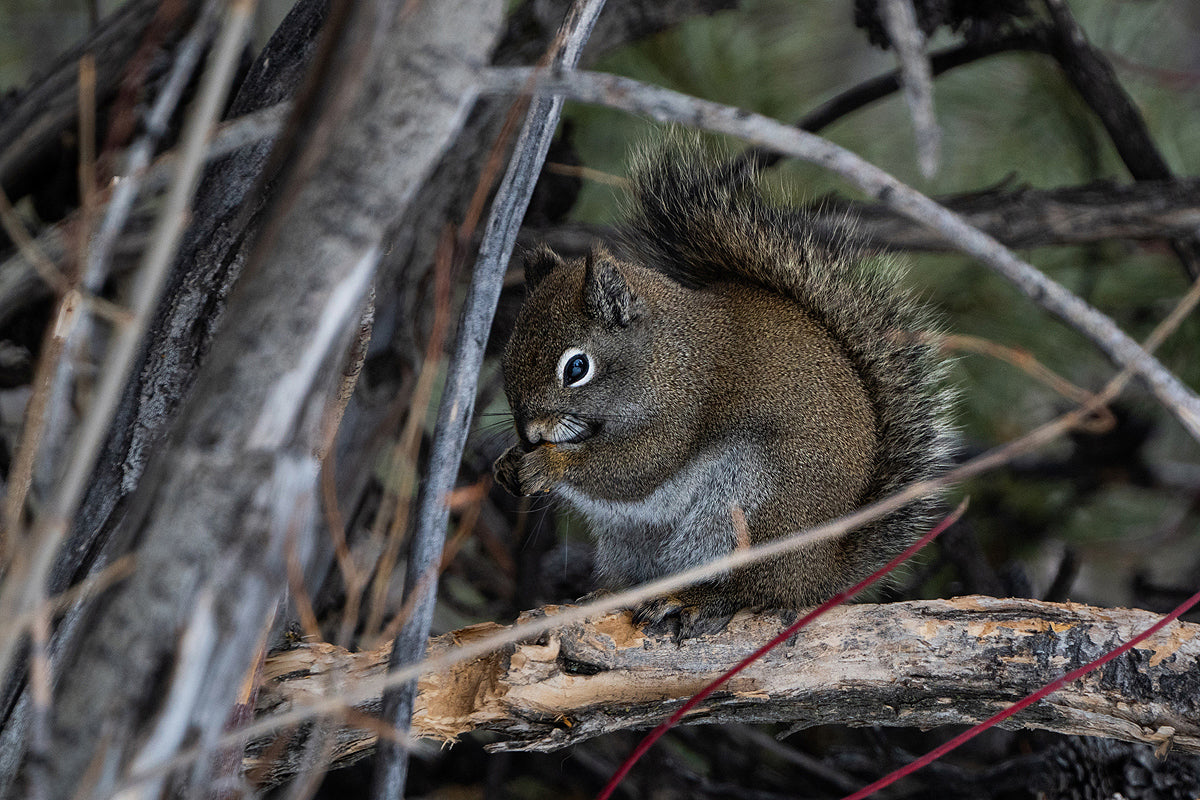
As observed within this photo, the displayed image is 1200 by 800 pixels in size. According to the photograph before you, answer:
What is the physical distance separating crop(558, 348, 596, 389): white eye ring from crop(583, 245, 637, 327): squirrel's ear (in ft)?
0.17

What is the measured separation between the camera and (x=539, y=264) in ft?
4.29

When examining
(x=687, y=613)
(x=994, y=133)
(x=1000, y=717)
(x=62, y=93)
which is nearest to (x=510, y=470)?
(x=687, y=613)

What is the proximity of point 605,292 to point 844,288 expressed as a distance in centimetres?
32

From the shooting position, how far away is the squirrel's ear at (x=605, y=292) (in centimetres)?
114

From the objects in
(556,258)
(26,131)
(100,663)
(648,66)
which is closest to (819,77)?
(648,66)

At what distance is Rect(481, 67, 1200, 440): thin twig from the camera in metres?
0.55

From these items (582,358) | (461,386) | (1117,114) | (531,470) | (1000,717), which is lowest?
(1000,717)

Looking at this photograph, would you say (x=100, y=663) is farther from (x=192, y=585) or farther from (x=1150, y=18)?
(x=1150, y=18)

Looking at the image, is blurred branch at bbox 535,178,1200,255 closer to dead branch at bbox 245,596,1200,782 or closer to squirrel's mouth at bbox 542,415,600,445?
squirrel's mouth at bbox 542,415,600,445

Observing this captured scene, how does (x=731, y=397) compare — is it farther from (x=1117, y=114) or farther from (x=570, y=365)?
(x=1117, y=114)

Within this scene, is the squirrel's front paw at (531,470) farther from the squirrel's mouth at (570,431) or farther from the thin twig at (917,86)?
the thin twig at (917,86)

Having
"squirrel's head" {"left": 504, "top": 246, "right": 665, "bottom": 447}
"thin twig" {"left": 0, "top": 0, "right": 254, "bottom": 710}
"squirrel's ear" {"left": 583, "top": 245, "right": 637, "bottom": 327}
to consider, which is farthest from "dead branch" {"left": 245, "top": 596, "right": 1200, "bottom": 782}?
"thin twig" {"left": 0, "top": 0, "right": 254, "bottom": 710}

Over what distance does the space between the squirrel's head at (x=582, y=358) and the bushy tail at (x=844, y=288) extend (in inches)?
5.8

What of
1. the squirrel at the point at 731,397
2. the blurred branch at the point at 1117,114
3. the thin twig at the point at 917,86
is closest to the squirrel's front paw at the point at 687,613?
the squirrel at the point at 731,397
